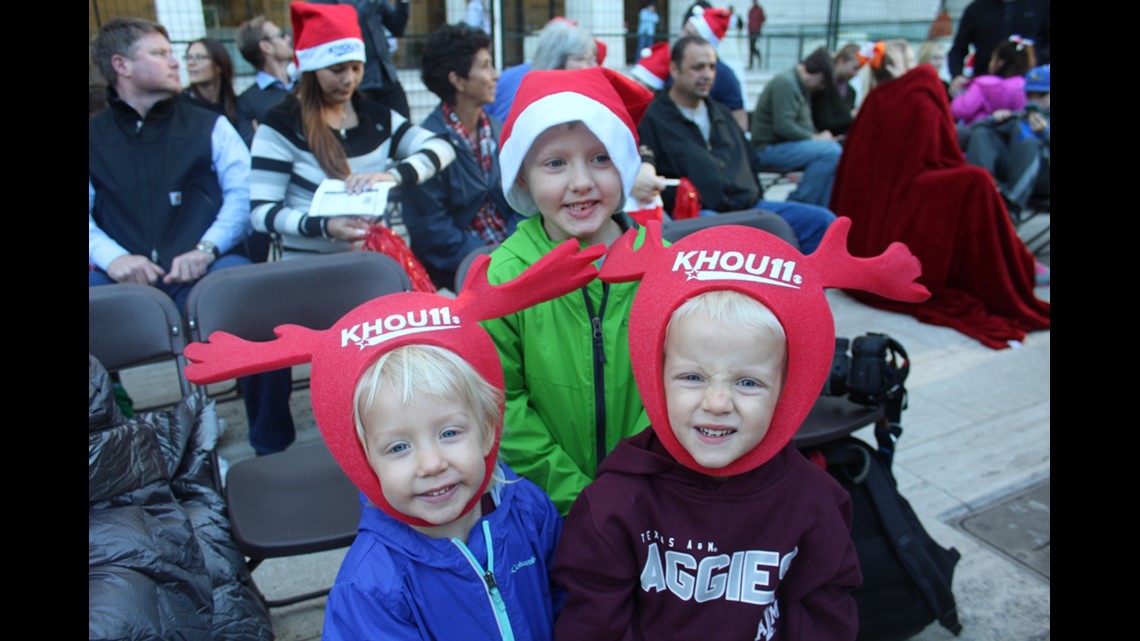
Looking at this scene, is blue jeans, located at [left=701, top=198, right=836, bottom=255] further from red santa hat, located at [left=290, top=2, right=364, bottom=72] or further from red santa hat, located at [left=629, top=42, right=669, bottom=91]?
red santa hat, located at [left=290, top=2, right=364, bottom=72]

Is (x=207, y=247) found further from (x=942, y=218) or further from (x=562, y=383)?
(x=942, y=218)

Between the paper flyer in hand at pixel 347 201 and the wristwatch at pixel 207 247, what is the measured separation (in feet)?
1.84

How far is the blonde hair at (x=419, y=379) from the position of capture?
1245mm

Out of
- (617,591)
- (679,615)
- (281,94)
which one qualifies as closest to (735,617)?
(679,615)

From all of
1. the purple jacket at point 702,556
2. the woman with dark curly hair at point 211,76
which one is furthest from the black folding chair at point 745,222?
the woman with dark curly hair at point 211,76

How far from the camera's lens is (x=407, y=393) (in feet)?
4.06

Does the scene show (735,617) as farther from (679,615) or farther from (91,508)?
(91,508)

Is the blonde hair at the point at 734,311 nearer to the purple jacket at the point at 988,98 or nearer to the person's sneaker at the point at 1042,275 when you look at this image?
the person's sneaker at the point at 1042,275

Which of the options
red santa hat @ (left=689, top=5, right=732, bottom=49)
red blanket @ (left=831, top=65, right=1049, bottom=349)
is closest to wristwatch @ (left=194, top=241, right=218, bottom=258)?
red santa hat @ (left=689, top=5, right=732, bottom=49)

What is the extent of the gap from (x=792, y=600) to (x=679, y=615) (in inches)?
8.0

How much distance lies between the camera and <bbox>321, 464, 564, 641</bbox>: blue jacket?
125cm

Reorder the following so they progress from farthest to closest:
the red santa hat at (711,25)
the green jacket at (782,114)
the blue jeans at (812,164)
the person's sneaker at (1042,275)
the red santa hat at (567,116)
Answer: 1. the green jacket at (782,114)
2. the blue jeans at (812,164)
3. the person's sneaker at (1042,275)
4. the red santa hat at (711,25)
5. the red santa hat at (567,116)

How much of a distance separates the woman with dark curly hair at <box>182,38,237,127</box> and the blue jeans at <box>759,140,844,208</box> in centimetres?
387

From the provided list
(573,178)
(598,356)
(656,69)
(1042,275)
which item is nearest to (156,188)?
(573,178)
